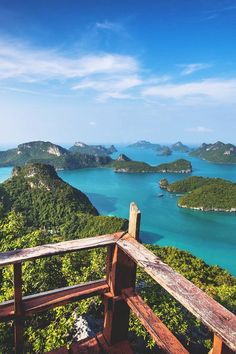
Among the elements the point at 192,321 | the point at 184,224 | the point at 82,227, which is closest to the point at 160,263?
the point at 192,321

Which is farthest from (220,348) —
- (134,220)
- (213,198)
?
(213,198)

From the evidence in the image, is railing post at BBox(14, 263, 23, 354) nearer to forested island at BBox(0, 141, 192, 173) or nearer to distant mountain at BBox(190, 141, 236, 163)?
forested island at BBox(0, 141, 192, 173)

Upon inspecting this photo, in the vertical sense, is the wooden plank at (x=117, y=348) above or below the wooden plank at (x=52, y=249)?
below

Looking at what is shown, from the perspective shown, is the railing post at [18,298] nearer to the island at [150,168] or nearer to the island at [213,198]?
the island at [213,198]

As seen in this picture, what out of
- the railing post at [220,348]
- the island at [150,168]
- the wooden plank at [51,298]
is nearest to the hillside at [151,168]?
the island at [150,168]

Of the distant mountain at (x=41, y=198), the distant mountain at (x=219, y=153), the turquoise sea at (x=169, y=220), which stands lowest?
Answer: the turquoise sea at (x=169, y=220)

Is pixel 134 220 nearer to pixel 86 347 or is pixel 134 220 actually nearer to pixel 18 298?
pixel 18 298

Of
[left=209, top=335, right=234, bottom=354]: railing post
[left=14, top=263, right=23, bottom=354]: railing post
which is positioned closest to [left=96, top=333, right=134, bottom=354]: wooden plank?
[left=14, top=263, right=23, bottom=354]: railing post
